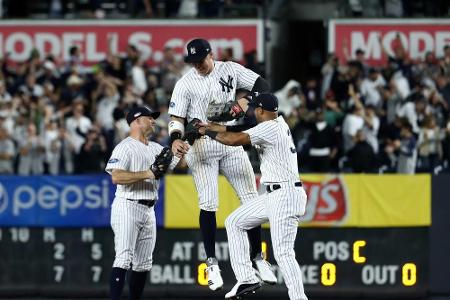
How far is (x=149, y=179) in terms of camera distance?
54.6ft

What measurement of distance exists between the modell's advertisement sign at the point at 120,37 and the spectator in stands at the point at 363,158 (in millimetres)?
5215

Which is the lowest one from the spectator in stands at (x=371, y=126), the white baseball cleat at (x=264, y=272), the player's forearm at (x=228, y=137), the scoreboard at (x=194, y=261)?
A: the scoreboard at (x=194, y=261)

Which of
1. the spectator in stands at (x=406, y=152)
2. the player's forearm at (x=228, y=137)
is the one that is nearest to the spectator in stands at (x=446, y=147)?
the spectator in stands at (x=406, y=152)

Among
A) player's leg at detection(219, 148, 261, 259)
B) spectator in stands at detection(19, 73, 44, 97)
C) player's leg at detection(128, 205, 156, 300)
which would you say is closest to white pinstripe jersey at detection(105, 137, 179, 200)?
player's leg at detection(128, 205, 156, 300)

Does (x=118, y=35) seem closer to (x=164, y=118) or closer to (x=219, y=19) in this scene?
(x=219, y=19)

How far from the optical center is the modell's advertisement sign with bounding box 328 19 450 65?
90.1 feet

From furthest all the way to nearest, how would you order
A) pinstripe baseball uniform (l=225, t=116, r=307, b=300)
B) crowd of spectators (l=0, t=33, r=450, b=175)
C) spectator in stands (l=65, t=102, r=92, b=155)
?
spectator in stands (l=65, t=102, r=92, b=155) → crowd of spectators (l=0, t=33, r=450, b=175) → pinstripe baseball uniform (l=225, t=116, r=307, b=300)

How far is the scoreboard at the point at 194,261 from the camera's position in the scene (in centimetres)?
2083

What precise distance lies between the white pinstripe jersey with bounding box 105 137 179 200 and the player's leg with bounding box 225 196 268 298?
53.4 inches

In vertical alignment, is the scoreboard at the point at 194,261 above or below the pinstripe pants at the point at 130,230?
below

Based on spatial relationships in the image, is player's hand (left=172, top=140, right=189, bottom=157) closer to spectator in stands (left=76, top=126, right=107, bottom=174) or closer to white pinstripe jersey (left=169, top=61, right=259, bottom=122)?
white pinstripe jersey (left=169, top=61, right=259, bottom=122)

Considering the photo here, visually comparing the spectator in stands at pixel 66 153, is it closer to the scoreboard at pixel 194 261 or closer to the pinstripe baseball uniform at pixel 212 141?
the scoreboard at pixel 194 261

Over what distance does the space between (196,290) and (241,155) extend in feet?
17.3

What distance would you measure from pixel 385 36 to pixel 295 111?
171 inches
